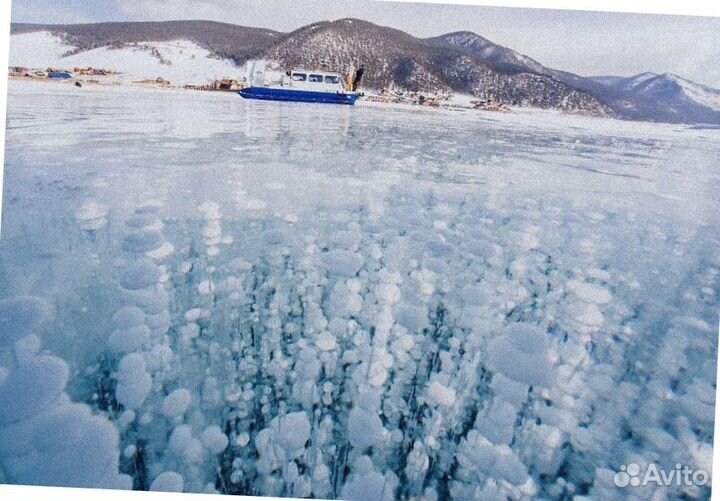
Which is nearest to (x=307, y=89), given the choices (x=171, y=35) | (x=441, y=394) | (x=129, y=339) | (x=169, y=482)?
(x=171, y=35)

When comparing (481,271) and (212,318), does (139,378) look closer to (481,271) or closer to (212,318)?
(212,318)

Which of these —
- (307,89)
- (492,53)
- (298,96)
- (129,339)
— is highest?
(492,53)

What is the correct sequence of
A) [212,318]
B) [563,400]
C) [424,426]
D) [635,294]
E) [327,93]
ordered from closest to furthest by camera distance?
[424,426]
[563,400]
[212,318]
[635,294]
[327,93]

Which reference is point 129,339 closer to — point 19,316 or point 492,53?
point 19,316

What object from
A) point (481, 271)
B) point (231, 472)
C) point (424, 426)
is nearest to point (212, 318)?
point (231, 472)

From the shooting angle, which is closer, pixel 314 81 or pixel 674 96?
pixel 674 96

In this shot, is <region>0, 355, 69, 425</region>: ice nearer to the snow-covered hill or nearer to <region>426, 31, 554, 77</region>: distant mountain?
the snow-covered hill

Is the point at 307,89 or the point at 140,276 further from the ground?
the point at 307,89
